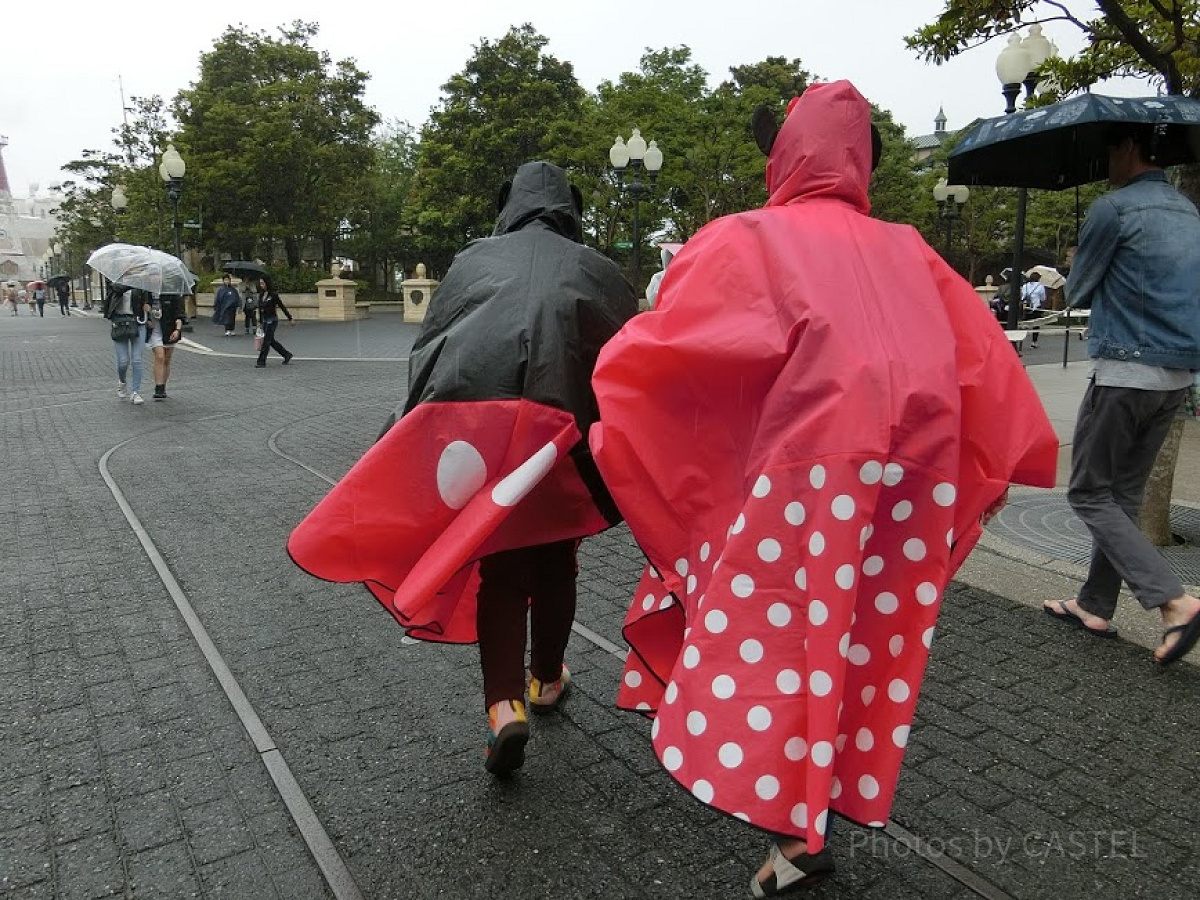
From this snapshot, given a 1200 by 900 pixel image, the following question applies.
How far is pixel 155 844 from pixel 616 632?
6.53 feet

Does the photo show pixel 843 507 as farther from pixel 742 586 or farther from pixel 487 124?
pixel 487 124

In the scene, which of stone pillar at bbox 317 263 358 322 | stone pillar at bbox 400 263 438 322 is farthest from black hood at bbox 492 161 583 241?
stone pillar at bbox 317 263 358 322

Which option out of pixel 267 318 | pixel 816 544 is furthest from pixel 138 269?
pixel 816 544

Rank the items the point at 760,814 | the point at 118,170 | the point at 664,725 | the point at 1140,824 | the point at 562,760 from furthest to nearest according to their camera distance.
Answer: the point at 118,170 < the point at 562,760 < the point at 1140,824 < the point at 664,725 < the point at 760,814

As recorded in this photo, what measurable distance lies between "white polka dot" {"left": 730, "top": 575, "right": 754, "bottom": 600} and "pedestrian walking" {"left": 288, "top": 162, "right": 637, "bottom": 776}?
2.28ft

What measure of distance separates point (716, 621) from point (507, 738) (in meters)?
0.99

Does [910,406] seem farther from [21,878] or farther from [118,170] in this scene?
[118,170]

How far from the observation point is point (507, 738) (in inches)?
102

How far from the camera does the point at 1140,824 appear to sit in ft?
8.29

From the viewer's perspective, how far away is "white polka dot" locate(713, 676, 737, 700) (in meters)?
1.86

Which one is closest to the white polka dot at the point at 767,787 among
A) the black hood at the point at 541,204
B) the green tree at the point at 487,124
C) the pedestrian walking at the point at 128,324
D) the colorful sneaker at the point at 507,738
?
the colorful sneaker at the point at 507,738

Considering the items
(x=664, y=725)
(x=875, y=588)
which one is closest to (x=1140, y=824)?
(x=875, y=588)

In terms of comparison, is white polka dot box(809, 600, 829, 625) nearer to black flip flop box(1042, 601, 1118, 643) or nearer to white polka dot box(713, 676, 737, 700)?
white polka dot box(713, 676, 737, 700)

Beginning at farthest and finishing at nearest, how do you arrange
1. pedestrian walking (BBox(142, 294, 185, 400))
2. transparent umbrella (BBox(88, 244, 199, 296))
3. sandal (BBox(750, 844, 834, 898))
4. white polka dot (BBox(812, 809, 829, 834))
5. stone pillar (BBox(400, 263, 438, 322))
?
→ stone pillar (BBox(400, 263, 438, 322))
pedestrian walking (BBox(142, 294, 185, 400))
transparent umbrella (BBox(88, 244, 199, 296))
sandal (BBox(750, 844, 834, 898))
white polka dot (BBox(812, 809, 829, 834))
